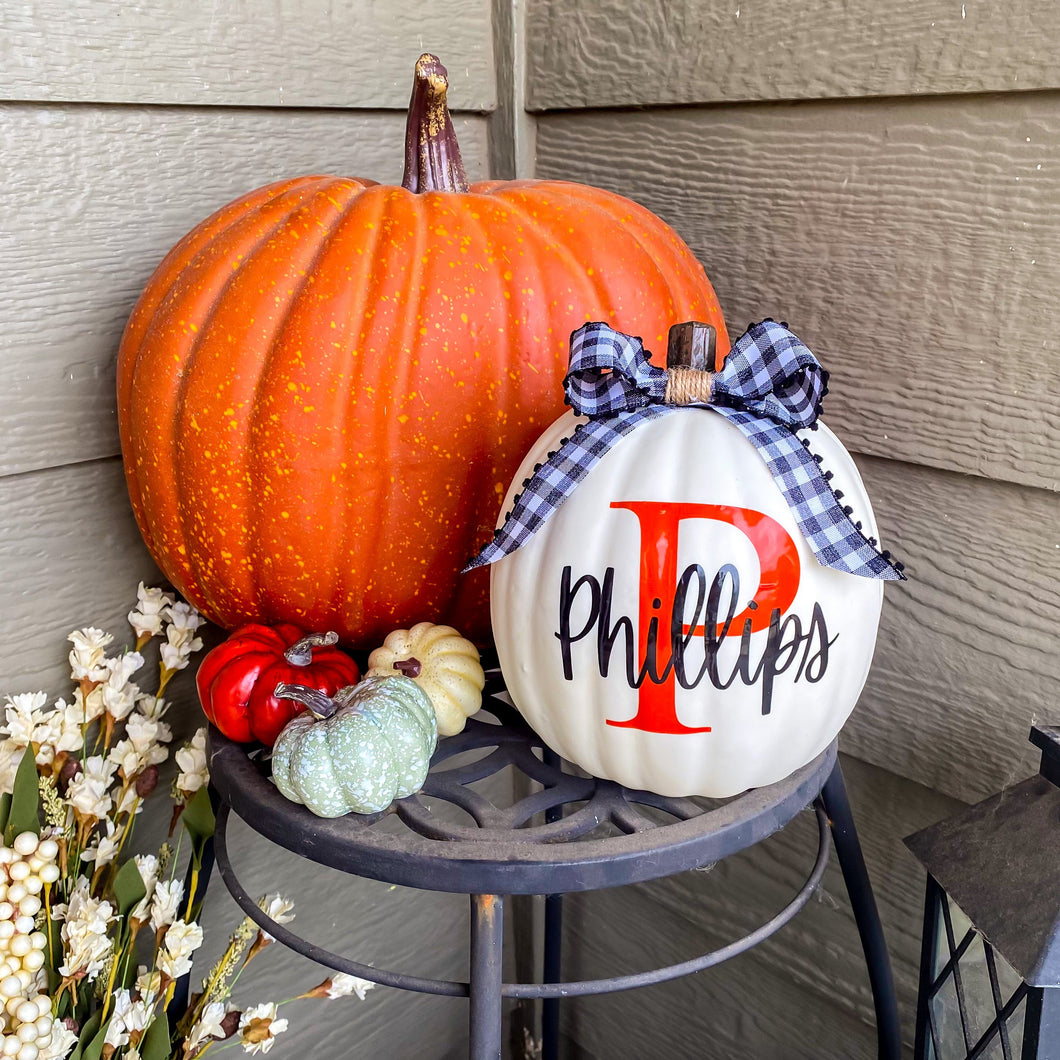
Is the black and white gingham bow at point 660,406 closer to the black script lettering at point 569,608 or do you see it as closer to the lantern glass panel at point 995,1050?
the black script lettering at point 569,608

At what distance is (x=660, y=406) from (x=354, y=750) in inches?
11.4

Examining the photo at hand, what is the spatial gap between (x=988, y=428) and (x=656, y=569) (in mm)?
395

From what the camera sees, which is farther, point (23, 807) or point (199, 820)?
point (199, 820)

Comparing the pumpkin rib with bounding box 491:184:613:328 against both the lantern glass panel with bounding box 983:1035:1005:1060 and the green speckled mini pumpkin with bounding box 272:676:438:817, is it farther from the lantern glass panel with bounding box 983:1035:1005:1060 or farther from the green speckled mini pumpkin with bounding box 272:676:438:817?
the lantern glass panel with bounding box 983:1035:1005:1060

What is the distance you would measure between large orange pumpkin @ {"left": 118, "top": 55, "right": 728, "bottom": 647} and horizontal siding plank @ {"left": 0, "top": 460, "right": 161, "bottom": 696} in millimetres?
108

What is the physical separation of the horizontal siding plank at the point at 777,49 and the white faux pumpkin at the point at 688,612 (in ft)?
1.17

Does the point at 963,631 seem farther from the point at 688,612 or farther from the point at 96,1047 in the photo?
the point at 96,1047

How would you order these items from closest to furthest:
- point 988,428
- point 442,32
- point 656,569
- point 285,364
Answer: point 656,569
point 285,364
point 988,428
point 442,32

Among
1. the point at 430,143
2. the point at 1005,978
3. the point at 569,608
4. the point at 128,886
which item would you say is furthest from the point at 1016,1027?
the point at 430,143

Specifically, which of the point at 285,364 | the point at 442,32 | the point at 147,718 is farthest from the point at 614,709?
the point at 442,32

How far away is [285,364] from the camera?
0.68m

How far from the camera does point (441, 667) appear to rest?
71 cm

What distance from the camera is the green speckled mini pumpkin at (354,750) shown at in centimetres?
59

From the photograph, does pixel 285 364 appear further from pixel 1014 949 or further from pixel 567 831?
pixel 1014 949
